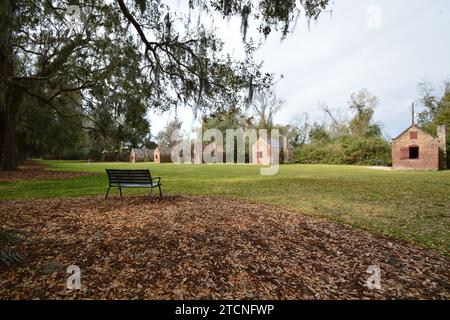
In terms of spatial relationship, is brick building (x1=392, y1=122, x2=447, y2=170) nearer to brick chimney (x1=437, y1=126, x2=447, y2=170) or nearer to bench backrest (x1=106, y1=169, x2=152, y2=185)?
brick chimney (x1=437, y1=126, x2=447, y2=170)

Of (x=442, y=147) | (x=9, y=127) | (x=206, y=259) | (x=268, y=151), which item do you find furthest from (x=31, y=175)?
(x=442, y=147)

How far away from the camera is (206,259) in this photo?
3.43 m

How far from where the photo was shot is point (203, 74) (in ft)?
24.0

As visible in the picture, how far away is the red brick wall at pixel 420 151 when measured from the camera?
2421 centimetres

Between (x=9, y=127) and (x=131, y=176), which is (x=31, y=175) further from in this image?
(x=131, y=176)

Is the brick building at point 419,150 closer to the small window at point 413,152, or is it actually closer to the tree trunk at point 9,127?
the small window at point 413,152

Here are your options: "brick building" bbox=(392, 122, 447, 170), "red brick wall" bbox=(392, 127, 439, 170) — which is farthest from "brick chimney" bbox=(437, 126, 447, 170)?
"red brick wall" bbox=(392, 127, 439, 170)

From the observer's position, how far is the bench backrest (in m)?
6.95

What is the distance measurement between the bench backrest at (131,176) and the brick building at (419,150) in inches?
1048

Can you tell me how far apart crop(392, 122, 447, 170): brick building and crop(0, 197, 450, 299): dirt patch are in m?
25.3

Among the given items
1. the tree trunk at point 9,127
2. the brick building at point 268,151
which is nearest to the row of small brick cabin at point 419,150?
the brick building at point 268,151

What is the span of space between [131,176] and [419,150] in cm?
2755
